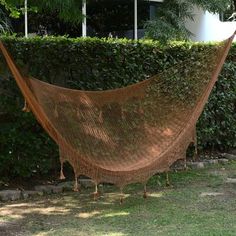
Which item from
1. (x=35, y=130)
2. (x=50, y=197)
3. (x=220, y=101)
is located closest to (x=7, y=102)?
(x=35, y=130)

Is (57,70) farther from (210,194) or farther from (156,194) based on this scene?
(210,194)

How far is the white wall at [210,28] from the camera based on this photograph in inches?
518

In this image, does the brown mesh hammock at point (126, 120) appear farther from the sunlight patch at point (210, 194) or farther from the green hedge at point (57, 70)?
the green hedge at point (57, 70)

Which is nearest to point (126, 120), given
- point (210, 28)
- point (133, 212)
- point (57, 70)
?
point (133, 212)

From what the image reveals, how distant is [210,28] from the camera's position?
1357cm

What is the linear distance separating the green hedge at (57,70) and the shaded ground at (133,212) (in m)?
0.56

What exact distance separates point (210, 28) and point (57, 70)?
826 cm

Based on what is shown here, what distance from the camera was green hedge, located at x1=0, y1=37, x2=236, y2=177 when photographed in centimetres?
568

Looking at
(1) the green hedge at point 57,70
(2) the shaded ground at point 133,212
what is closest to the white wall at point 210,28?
(1) the green hedge at point 57,70

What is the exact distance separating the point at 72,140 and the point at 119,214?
2.42 feet

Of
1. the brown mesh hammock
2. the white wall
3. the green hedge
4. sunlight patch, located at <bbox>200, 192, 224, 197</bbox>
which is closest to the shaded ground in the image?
sunlight patch, located at <bbox>200, 192, 224, 197</bbox>

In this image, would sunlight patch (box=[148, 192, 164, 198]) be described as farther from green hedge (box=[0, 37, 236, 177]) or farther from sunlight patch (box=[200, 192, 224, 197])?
green hedge (box=[0, 37, 236, 177])

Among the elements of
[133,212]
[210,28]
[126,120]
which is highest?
[210,28]

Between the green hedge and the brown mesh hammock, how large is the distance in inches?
28.7
